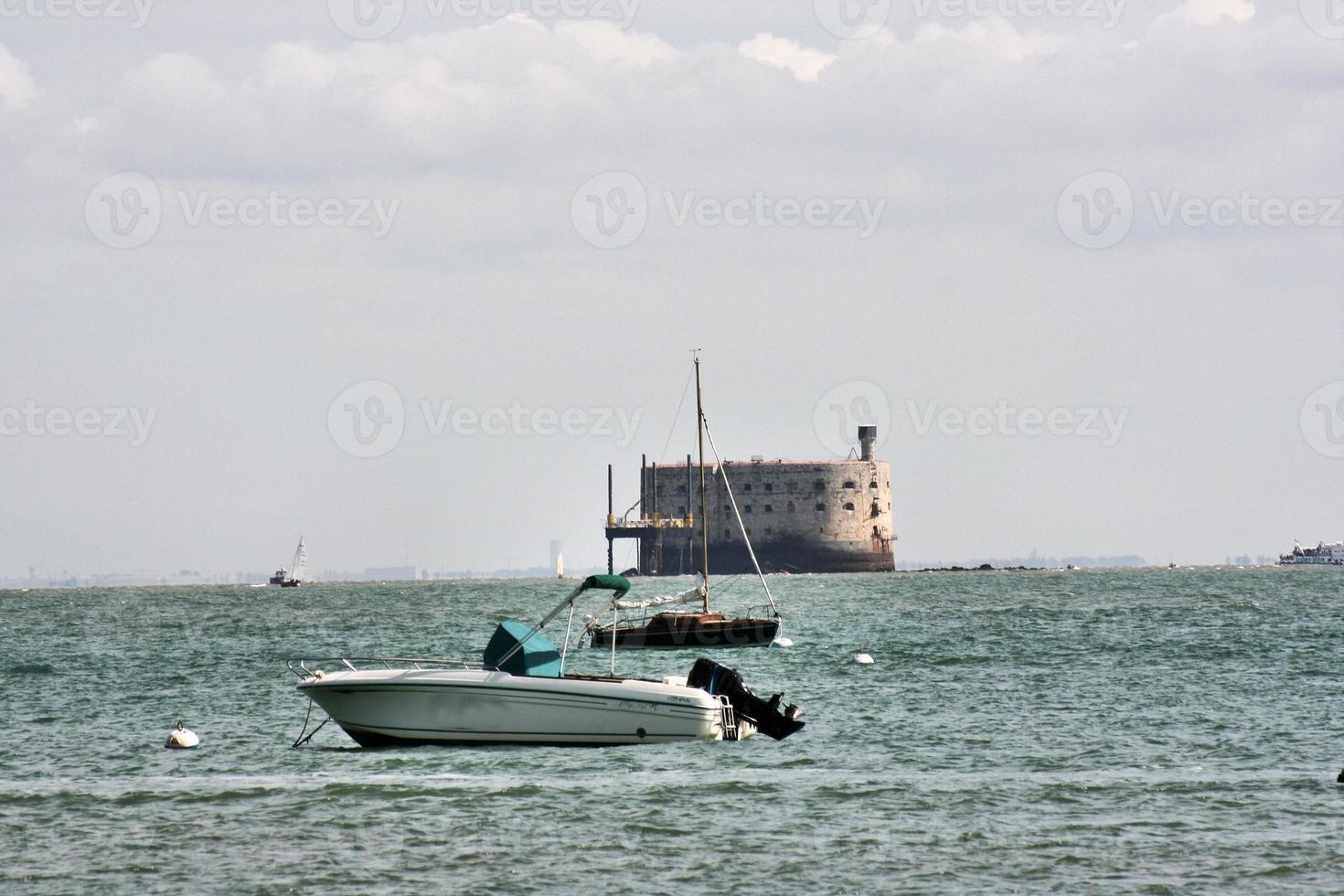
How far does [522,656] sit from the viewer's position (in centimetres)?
2428

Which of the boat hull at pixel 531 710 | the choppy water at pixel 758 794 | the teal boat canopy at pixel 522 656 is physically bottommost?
the choppy water at pixel 758 794

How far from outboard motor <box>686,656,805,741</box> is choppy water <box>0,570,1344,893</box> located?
37 centimetres

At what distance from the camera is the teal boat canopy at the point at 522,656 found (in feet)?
79.7

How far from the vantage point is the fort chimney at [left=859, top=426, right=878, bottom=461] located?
146750 millimetres

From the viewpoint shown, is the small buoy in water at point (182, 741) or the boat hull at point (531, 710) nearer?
the boat hull at point (531, 710)

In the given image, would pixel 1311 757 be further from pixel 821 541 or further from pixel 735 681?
pixel 821 541

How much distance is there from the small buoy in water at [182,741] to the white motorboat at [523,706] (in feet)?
7.31

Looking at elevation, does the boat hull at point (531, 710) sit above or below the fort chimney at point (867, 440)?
below

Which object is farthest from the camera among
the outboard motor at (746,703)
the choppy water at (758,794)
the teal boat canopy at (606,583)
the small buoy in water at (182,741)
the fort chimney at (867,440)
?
the fort chimney at (867,440)

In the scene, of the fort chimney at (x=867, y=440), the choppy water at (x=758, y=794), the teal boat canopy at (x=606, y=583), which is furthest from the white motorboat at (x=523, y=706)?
the fort chimney at (x=867, y=440)

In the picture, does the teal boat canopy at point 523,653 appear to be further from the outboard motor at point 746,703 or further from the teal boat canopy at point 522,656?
the outboard motor at point 746,703

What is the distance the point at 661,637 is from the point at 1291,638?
63.9 ft

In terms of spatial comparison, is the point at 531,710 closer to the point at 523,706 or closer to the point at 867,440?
the point at 523,706

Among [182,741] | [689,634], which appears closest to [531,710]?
[182,741]
